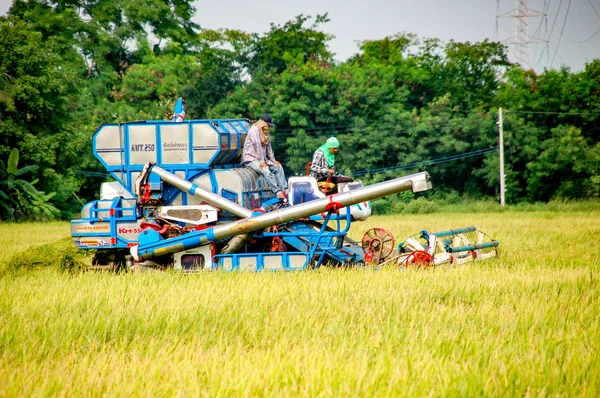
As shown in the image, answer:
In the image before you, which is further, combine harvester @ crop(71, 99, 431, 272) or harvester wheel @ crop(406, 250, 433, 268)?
combine harvester @ crop(71, 99, 431, 272)

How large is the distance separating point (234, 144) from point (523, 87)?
32.1m

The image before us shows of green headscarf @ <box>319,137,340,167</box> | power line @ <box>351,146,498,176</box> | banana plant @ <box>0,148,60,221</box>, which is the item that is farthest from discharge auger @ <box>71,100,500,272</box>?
power line @ <box>351,146,498,176</box>

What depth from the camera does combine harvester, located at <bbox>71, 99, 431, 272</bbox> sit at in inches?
472

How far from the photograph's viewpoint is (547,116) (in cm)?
3994

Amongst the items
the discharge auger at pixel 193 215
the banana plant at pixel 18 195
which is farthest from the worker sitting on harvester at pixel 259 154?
the banana plant at pixel 18 195

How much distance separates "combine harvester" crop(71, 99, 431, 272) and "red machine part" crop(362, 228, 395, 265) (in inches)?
0.9

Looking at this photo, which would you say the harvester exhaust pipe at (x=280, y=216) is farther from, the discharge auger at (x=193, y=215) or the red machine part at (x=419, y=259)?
the red machine part at (x=419, y=259)

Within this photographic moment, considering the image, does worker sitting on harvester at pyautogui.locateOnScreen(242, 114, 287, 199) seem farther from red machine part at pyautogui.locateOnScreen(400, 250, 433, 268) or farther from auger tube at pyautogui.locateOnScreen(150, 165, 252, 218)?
red machine part at pyautogui.locateOnScreen(400, 250, 433, 268)

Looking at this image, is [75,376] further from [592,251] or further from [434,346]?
[592,251]

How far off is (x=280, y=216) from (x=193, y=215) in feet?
5.36

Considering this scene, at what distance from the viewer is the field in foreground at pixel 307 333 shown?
18.6 ft

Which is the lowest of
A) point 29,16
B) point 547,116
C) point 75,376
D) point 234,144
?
point 75,376

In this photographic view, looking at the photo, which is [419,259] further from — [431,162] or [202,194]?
[431,162]

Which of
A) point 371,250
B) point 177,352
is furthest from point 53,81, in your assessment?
point 177,352
